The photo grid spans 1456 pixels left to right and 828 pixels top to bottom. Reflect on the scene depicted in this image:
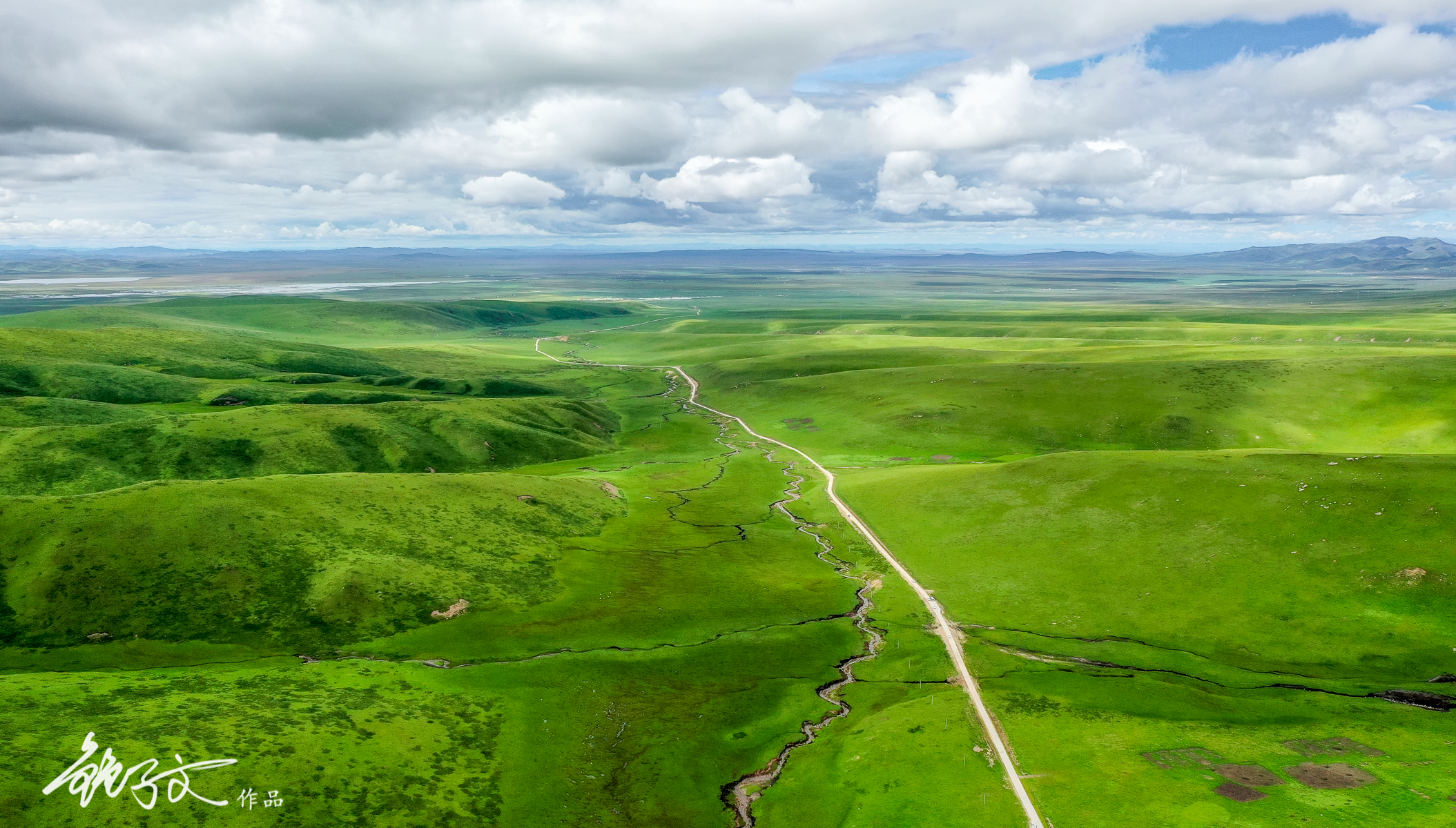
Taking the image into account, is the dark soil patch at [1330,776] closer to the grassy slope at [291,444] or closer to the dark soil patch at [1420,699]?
the dark soil patch at [1420,699]

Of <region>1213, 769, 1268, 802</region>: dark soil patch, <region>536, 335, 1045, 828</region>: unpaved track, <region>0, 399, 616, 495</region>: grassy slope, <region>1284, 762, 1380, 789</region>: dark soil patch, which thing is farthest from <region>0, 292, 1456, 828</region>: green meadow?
<region>536, 335, 1045, 828</region>: unpaved track

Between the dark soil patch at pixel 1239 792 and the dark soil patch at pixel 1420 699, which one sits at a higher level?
the dark soil patch at pixel 1239 792

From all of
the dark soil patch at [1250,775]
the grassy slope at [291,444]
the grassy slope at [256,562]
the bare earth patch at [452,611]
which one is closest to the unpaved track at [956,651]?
the dark soil patch at [1250,775]

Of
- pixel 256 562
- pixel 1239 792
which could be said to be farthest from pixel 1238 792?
pixel 256 562

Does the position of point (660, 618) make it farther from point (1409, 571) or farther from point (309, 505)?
point (1409, 571)

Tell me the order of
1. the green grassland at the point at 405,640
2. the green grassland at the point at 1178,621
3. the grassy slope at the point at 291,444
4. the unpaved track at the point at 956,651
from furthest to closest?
the grassy slope at the point at 291,444
the green grassland at the point at 1178,621
the unpaved track at the point at 956,651
the green grassland at the point at 405,640

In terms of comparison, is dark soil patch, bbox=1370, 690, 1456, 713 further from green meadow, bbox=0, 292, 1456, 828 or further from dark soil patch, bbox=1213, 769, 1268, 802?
dark soil patch, bbox=1213, 769, 1268, 802

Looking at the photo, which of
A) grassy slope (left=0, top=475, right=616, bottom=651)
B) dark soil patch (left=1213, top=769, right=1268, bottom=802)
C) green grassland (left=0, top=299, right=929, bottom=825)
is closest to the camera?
dark soil patch (left=1213, top=769, right=1268, bottom=802)
